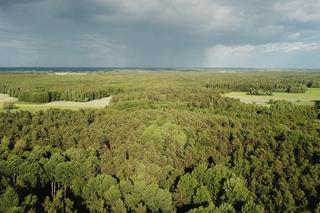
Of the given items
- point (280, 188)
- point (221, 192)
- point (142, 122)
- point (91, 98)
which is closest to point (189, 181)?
point (221, 192)

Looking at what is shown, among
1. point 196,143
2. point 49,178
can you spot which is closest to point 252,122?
point 196,143

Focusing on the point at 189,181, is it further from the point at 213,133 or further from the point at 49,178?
the point at 213,133

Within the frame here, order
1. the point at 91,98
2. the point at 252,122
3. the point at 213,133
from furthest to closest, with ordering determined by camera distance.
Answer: the point at 91,98
the point at 252,122
the point at 213,133

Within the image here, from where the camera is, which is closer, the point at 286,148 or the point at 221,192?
the point at 221,192

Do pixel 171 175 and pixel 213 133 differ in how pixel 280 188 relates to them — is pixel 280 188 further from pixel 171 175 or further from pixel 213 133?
pixel 213 133

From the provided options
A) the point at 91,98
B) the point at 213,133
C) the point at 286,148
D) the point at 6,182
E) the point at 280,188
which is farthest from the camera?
the point at 91,98

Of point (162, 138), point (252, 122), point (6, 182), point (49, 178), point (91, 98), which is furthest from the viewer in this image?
point (91, 98)
